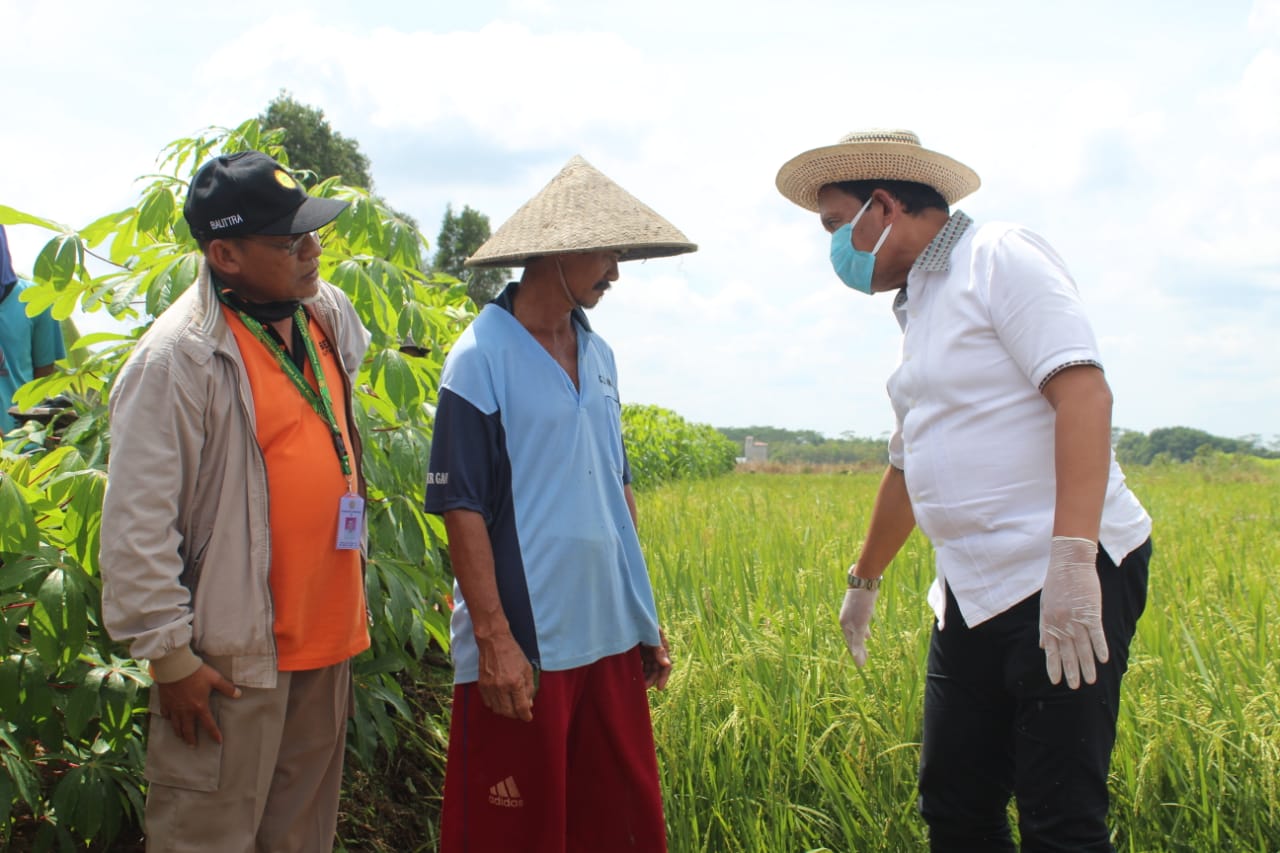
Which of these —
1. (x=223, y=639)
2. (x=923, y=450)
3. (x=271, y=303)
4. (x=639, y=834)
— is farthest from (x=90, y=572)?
→ (x=923, y=450)

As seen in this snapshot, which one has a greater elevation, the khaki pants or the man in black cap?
the man in black cap

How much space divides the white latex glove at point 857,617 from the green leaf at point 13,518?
1834 millimetres

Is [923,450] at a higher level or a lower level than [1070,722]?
higher

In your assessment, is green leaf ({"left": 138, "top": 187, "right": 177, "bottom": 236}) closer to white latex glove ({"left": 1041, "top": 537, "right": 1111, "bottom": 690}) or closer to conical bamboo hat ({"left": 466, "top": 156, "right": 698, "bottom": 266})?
conical bamboo hat ({"left": 466, "top": 156, "right": 698, "bottom": 266})

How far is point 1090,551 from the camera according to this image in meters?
1.84

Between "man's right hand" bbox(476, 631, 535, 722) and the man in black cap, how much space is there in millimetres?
265

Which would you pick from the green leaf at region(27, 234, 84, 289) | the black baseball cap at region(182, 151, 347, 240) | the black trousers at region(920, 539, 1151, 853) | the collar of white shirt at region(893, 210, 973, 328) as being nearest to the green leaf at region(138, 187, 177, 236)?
the green leaf at region(27, 234, 84, 289)

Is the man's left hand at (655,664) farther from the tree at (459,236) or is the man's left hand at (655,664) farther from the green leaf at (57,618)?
the tree at (459,236)

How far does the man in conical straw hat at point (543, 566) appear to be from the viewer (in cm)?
207

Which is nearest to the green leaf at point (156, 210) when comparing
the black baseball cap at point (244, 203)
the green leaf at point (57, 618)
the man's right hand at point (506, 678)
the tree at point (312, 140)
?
the black baseball cap at point (244, 203)

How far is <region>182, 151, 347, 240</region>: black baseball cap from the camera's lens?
1.96m

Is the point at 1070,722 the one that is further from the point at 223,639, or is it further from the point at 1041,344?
the point at 223,639

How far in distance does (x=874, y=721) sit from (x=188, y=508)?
6.17 ft

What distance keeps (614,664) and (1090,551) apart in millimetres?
979
